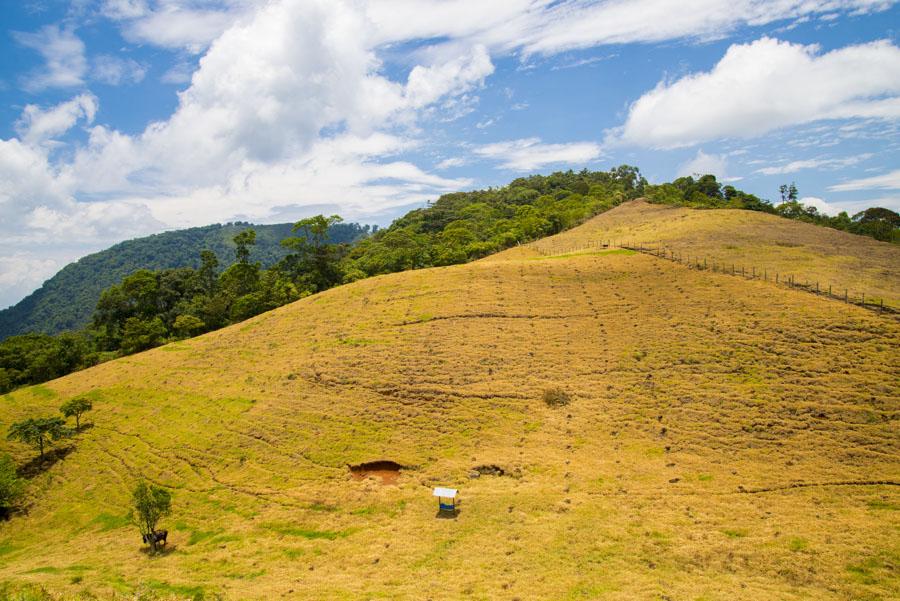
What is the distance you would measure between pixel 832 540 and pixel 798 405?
38.4 ft

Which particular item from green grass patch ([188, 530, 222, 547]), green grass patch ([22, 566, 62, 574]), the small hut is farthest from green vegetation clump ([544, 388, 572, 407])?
green grass patch ([22, 566, 62, 574])

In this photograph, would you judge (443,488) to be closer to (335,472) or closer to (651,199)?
(335,472)

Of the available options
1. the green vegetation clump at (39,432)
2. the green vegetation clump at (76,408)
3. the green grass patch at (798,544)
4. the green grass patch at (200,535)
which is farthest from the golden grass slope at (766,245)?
the green vegetation clump at (39,432)

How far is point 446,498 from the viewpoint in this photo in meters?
27.5

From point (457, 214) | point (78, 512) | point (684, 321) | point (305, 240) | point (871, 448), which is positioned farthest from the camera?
point (457, 214)

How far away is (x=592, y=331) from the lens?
44281 mm

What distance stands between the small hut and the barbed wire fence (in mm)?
35983

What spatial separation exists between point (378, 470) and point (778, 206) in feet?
436

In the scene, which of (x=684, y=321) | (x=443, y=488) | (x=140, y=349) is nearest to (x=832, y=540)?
(x=443, y=488)

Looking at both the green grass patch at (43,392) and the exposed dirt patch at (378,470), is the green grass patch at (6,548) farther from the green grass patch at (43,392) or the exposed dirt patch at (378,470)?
the green grass patch at (43,392)

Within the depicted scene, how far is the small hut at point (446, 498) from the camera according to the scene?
26.8 meters

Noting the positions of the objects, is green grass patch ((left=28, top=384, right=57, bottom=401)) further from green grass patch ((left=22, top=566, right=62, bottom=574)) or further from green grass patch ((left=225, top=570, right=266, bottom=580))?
green grass patch ((left=225, top=570, right=266, bottom=580))

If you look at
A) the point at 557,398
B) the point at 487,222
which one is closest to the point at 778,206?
the point at 487,222

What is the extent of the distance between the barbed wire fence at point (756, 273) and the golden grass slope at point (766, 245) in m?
0.22
